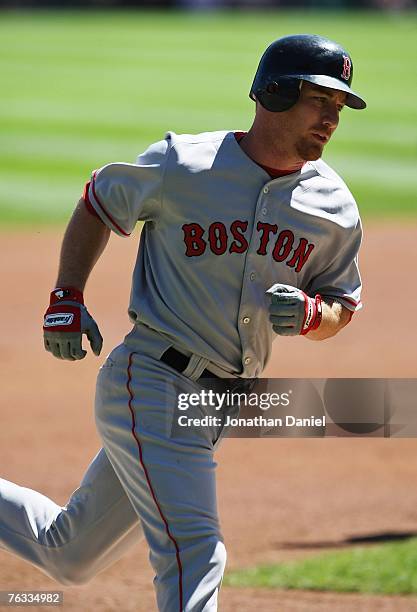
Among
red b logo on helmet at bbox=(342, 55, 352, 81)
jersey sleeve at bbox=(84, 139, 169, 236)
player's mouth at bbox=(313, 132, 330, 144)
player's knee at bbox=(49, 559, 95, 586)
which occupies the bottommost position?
player's knee at bbox=(49, 559, 95, 586)

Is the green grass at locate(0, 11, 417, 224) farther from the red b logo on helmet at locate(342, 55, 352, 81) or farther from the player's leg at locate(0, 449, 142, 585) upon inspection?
the red b logo on helmet at locate(342, 55, 352, 81)

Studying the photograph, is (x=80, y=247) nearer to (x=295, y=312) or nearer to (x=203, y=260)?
(x=203, y=260)

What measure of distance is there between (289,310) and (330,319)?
29 cm

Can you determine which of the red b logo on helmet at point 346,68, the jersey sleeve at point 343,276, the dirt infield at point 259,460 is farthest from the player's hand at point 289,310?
the dirt infield at point 259,460

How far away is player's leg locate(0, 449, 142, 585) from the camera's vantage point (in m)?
3.76

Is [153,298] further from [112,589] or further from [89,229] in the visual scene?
[112,589]

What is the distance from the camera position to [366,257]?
11.6 meters

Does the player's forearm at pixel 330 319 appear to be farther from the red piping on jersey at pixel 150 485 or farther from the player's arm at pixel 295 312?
the red piping on jersey at pixel 150 485

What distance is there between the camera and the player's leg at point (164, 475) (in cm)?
333

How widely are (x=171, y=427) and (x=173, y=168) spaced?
2.50ft

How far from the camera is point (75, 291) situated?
364 cm

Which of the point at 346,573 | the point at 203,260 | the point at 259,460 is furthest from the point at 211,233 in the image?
the point at 259,460

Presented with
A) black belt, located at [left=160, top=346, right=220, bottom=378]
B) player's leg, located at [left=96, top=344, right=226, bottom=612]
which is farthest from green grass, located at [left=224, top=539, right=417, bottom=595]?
black belt, located at [left=160, top=346, right=220, bottom=378]

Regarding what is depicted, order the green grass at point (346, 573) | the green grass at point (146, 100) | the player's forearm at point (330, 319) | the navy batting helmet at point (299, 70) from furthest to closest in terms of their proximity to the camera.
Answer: the green grass at point (146, 100), the green grass at point (346, 573), the player's forearm at point (330, 319), the navy batting helmet at point (299, 70)
